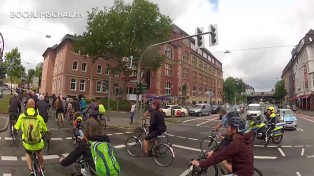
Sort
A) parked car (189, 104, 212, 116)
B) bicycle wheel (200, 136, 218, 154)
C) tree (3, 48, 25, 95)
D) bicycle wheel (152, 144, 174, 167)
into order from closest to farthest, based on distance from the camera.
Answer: bicycle wheel (152, 144, 174, 167)
bicycle wheel (200, 136, 218, 154)
parked car (189, 104, 212, 116)
tree (3, 48, 25, 95)

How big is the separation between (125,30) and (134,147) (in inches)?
1240

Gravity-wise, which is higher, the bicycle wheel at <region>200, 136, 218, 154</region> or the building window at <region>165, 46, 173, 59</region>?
the building window at <region>165, 46, 173, 59</region>

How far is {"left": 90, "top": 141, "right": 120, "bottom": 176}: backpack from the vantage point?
161 inches

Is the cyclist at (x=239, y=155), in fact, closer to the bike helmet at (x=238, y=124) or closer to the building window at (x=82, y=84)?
the bike helmet at (x=238, y=124)

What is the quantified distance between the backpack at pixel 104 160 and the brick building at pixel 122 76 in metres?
38.8

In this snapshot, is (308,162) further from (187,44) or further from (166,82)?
(187,44)

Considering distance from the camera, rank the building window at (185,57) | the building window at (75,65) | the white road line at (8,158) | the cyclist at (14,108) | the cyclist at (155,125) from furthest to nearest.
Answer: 1. the building window at (185,57)
2. the building window at (75,65)
3. the cyclist at (14,108)
4. the cyclist at (155,125)
5. the white road line at (8,158)

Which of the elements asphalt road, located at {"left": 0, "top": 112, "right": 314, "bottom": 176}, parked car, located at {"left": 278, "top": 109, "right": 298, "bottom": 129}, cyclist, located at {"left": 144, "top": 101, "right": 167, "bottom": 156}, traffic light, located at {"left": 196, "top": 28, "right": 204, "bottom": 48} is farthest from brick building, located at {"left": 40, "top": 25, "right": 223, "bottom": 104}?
cyclist, located at {"left": 144, "top": 101, "right": 167, "bottom": 156}

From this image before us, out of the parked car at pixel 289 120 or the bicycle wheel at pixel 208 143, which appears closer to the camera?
the bicycle wheel at pixel 208 143

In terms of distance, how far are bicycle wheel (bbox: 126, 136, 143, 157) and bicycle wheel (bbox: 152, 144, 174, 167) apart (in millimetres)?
1012

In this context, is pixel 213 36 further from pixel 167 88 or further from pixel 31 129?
pixel 167 88

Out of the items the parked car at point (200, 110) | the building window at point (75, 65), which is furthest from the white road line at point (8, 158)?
the building window at point (75, 65)

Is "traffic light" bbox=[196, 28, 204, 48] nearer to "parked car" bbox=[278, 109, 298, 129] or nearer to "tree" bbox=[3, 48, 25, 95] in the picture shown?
"parked car" bbox=[278, 109, 298, 129]

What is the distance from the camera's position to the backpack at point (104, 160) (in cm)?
409
